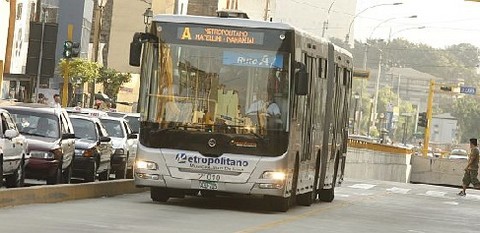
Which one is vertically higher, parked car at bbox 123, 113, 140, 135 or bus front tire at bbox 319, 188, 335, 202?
parked car at bbox 123, 113, 140, 135

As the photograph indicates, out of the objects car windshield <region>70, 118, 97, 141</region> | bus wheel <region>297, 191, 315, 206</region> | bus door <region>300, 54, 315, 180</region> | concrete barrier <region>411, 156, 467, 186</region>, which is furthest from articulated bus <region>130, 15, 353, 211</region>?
concrete barrier <region>411, 156, 467, 186</region>

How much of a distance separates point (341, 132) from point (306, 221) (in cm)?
1102

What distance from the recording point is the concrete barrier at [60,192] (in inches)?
906

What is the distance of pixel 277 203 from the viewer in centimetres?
2675

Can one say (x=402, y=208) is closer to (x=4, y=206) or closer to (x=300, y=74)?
(x=300, y=74)

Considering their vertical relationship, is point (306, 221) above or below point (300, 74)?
below

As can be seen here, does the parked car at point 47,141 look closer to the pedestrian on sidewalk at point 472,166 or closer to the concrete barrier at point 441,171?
the pedestrian on sidewalk at point 472,166

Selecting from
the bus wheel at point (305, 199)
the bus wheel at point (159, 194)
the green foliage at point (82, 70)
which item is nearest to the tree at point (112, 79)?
the green foliage at point (82, 70)

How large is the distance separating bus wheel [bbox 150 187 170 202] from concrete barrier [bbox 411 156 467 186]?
7516 centimetres

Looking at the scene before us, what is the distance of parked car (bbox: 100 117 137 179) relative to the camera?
37.6 metres

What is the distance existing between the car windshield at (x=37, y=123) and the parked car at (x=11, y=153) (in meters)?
2.03

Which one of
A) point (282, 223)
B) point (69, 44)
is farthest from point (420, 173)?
point (282, 223)

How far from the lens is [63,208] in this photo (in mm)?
23547

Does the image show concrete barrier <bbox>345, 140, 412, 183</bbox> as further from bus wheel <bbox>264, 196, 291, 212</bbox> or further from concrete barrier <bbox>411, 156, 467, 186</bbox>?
bus wheel <bbox>264, 196, 291, 212</bbox>
